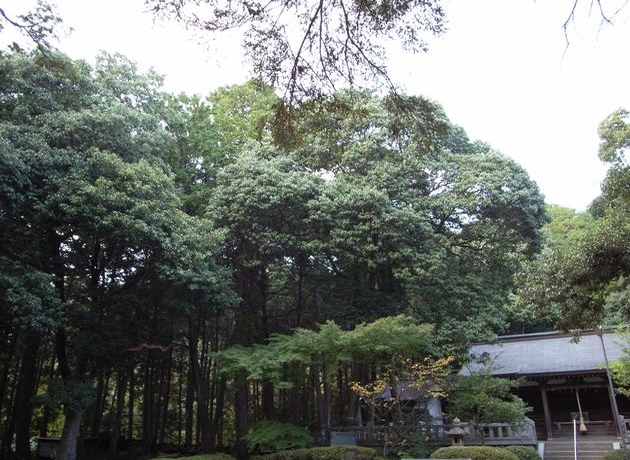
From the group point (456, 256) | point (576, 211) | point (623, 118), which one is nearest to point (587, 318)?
point (623, 118)

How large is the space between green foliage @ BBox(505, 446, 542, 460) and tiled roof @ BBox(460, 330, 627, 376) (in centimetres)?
359

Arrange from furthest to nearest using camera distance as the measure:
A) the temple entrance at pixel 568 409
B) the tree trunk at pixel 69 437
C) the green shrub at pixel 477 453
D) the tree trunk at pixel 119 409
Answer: the tree trunk at pixel 119 409, the temple entrance at pixel 568 409, the tree trunk at pixel 69 437, the green shrub at pixel 477 453

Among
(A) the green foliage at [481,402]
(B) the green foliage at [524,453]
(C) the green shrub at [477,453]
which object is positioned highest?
(A) the green foliage at [481,402]

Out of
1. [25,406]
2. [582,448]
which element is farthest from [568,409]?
[25,406]

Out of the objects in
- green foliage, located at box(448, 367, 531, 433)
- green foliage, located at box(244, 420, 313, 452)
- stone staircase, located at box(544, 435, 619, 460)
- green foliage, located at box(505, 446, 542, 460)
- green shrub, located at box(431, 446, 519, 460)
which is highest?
green foliage, located at box(448, 367, 531, 433)

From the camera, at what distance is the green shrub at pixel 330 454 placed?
11.3m

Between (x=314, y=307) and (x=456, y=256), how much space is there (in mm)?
4987

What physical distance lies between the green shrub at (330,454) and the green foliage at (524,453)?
2977 millimetres

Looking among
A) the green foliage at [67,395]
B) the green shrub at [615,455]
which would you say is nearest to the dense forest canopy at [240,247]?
the green foliage at [67,395]

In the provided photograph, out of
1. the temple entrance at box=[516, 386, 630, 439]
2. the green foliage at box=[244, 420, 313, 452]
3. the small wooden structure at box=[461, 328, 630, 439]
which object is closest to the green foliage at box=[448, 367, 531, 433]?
the small wooden structure at box=[461, 328, 630, 439]

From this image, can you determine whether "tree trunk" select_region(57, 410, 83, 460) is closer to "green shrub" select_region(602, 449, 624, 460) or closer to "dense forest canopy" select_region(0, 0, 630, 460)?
"dense forest canopy" select_region(0, 0, 630, 460)

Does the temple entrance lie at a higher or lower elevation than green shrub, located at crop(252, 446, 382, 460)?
higher

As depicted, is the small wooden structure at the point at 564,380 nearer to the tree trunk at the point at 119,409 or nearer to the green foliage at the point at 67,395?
the green foliage at the point at 67,395

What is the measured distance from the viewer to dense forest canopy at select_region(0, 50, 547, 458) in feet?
39.0
